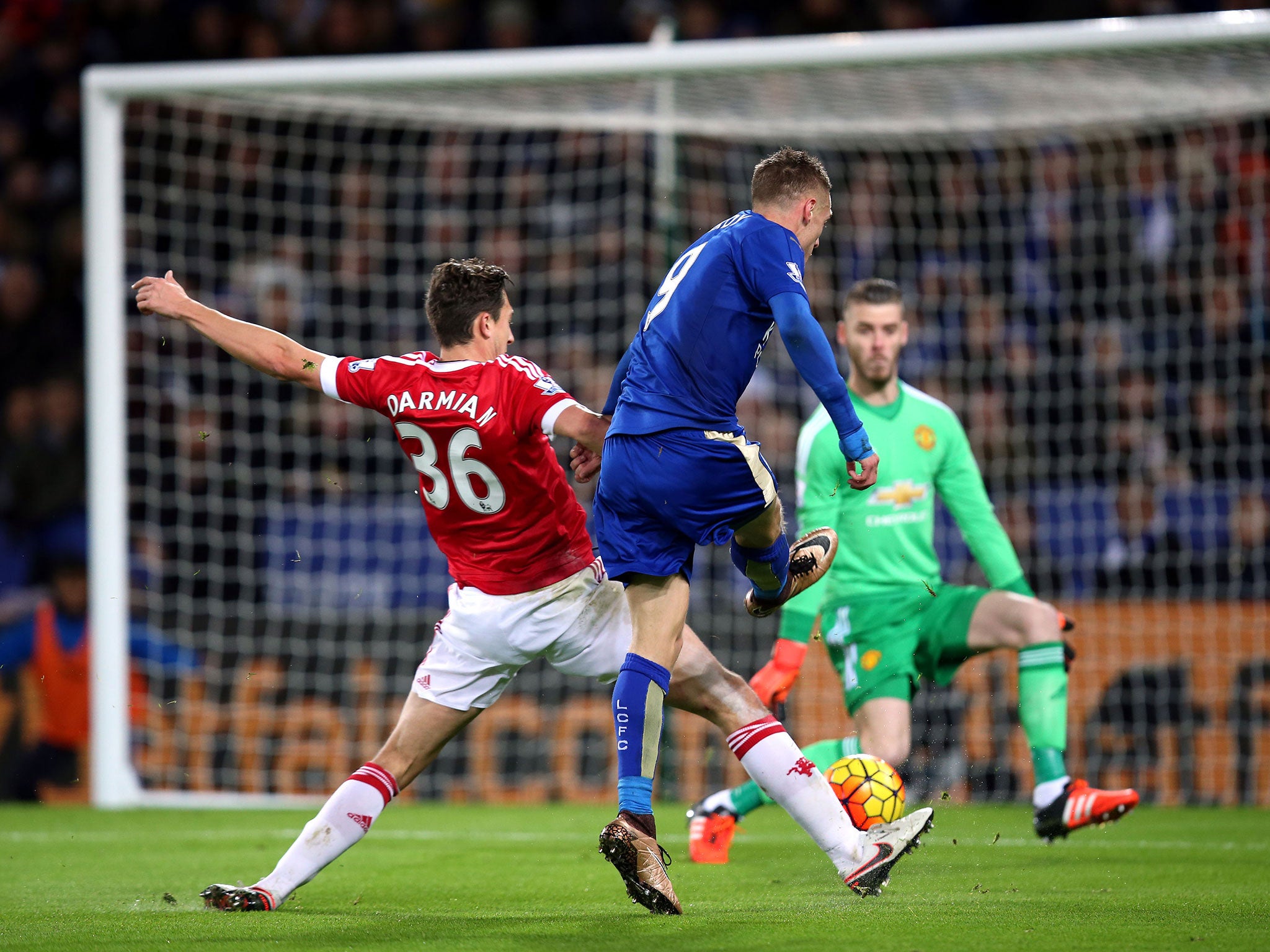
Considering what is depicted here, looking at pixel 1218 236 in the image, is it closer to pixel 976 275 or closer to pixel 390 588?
pixel 976 275

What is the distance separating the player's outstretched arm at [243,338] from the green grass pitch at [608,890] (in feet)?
4.84

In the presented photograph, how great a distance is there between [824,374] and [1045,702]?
7.61 feet

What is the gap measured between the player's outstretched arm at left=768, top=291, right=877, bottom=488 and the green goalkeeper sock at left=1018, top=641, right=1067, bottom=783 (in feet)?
6.65

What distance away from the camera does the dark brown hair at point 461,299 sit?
4.21 meters

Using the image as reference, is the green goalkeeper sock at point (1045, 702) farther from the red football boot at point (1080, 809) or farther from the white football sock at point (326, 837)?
the white football sock at point (326, 837)

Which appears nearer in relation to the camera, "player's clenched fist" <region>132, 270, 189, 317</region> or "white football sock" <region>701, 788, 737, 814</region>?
"player's clenched fist" <region>132, 270, 189, 317</region>

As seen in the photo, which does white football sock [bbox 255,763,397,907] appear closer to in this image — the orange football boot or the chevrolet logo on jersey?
the orange football boot

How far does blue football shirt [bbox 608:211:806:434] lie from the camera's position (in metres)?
4.05

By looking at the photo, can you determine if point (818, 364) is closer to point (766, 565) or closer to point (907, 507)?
point (766, 565)

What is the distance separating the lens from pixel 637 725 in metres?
3.94

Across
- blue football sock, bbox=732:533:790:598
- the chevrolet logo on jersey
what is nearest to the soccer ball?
blue football sock, bbox=732:533:790:598

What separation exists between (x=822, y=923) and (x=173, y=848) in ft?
11.1

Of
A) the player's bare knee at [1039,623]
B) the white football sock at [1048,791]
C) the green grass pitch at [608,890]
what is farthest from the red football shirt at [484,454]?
the white football sock at [1048,791]

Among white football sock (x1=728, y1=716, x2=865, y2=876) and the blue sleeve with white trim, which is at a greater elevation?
the blue sleeve with white trim
